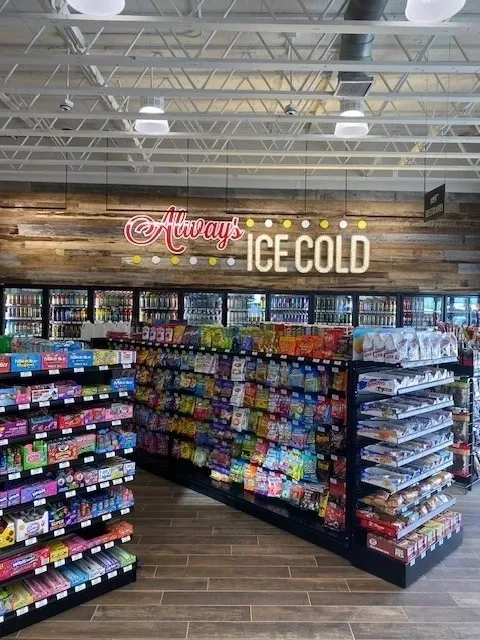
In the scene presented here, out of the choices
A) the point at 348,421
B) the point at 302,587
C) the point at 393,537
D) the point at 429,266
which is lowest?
the point at 302,587

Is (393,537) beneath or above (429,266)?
beneath

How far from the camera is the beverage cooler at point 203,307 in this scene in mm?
9859

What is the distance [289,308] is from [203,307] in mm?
1741

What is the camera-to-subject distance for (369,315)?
991 centimetres

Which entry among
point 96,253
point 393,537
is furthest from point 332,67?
point 96,253

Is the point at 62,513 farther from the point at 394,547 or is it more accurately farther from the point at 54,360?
the point at 394,547

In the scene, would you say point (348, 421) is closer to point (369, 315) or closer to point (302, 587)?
point (302, 587)

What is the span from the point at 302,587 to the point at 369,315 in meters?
6.74

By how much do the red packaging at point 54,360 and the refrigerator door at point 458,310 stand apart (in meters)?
8.32

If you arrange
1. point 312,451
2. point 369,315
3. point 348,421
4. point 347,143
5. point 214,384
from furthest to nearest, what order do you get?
point 369,315 < point 347,143 < point 214,384 < point 312,451 < point 348,421

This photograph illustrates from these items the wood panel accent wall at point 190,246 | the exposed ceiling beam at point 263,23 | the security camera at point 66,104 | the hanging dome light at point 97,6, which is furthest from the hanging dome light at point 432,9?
the wood panel accent wall at point 190,246

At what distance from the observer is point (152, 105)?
6324 mm

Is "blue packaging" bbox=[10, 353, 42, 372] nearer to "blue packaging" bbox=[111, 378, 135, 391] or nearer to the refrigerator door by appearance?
"blue packaging" bbox=[111, 378, 135, 391]

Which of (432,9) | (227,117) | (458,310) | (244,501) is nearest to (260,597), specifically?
(244,501)
